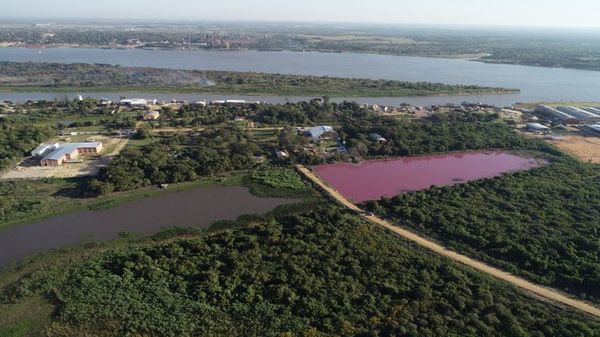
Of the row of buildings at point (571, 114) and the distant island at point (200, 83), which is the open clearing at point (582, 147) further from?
the distant island at point (200, 83)

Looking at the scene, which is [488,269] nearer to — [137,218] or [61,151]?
[137,218]

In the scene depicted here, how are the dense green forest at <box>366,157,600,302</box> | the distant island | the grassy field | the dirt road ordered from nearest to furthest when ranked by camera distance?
the dirt road → the dense green forest at <box>366,157,600,302</box> → the grassy field → the distant island

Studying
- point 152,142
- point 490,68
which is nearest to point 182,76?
point 152,142

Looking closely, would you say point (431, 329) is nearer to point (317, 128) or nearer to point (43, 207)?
point (43, 207)

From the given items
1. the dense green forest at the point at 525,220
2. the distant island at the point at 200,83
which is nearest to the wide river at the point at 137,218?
the dense green forest at the point at 525,220

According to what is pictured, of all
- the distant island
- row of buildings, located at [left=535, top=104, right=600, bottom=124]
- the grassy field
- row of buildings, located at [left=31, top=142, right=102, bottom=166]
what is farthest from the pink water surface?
the distant island

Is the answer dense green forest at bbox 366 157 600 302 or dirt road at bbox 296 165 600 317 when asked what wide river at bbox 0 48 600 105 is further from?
dirt road at bbox 296 165 600 317
